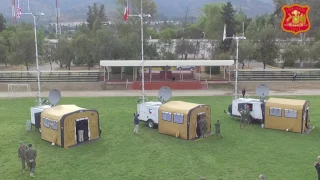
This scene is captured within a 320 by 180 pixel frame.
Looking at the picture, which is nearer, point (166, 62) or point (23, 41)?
point (166, 62)

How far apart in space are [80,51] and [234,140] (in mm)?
38440

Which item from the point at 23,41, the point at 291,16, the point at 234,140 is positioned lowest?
the point at 234,140

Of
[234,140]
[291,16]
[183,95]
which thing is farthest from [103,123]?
[291,16]

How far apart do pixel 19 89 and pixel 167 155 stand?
1179 inches

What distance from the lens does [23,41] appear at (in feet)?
181

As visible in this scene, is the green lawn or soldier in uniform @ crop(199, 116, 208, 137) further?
soldier in uniform @ crop(199, 116, 208, 137)

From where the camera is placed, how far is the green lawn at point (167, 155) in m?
17.6

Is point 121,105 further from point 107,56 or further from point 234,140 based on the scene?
point 107,56

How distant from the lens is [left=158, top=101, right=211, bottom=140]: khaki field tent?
75.0ft

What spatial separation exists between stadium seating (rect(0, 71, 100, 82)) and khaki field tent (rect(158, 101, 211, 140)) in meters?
25.3

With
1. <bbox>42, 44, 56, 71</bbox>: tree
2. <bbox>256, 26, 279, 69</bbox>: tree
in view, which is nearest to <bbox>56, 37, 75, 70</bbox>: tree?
<bbox>42, 44, 56, 71</bbox>: tree

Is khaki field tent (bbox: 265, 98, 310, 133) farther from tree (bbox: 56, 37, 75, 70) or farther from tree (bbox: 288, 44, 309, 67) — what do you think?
tree (bbox: 56, 37, 75, 70)

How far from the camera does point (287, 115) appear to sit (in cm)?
2492

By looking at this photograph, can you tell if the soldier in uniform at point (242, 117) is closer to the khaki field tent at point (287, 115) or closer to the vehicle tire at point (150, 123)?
the khaki field tent at point (287, 115)
